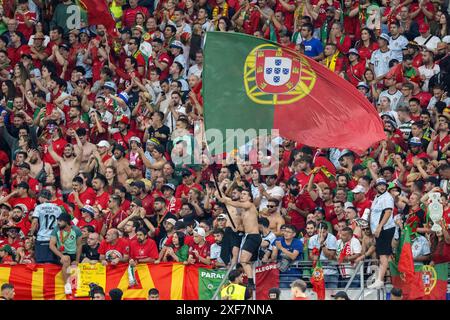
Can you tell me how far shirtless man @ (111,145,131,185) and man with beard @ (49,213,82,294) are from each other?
1.67 m

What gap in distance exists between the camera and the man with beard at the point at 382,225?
21.2 meters

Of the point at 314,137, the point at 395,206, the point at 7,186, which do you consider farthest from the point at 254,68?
the point at 7,186

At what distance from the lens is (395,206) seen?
22125mm

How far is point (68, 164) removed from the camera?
25.1 meters

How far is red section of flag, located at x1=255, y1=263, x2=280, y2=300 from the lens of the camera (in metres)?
21.4

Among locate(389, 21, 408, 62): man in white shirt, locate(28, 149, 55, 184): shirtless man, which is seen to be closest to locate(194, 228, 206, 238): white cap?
locate(28, 149, 55, 184): shirtless man

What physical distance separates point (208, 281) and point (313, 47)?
5832 mm

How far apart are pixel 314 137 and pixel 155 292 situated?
9.74 ft

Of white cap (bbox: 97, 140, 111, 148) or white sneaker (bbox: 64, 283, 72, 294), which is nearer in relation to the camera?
white sneaker (bbox: 64, 283, 72, 294)

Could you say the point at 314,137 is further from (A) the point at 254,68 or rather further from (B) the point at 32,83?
(B) the point at 32,83

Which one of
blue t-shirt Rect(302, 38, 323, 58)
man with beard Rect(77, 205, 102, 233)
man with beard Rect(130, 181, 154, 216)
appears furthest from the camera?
blue t-shirt Rect(302, 38, 323, 58)

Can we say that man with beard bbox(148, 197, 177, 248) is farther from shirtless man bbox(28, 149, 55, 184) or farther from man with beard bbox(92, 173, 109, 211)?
shirtless man bbox(28, 149, 55, 184)

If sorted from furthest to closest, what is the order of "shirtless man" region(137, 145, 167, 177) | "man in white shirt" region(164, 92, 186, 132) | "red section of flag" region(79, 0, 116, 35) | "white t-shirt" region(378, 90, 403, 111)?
"red section of flag" region(79, 0, 116, 35) → "man in white shirt" region(164, 92, 186, 132) → "white t-shirt" region(378, 90, 403, 111) → "shirtless man" region(137, 145, 167, 177)
